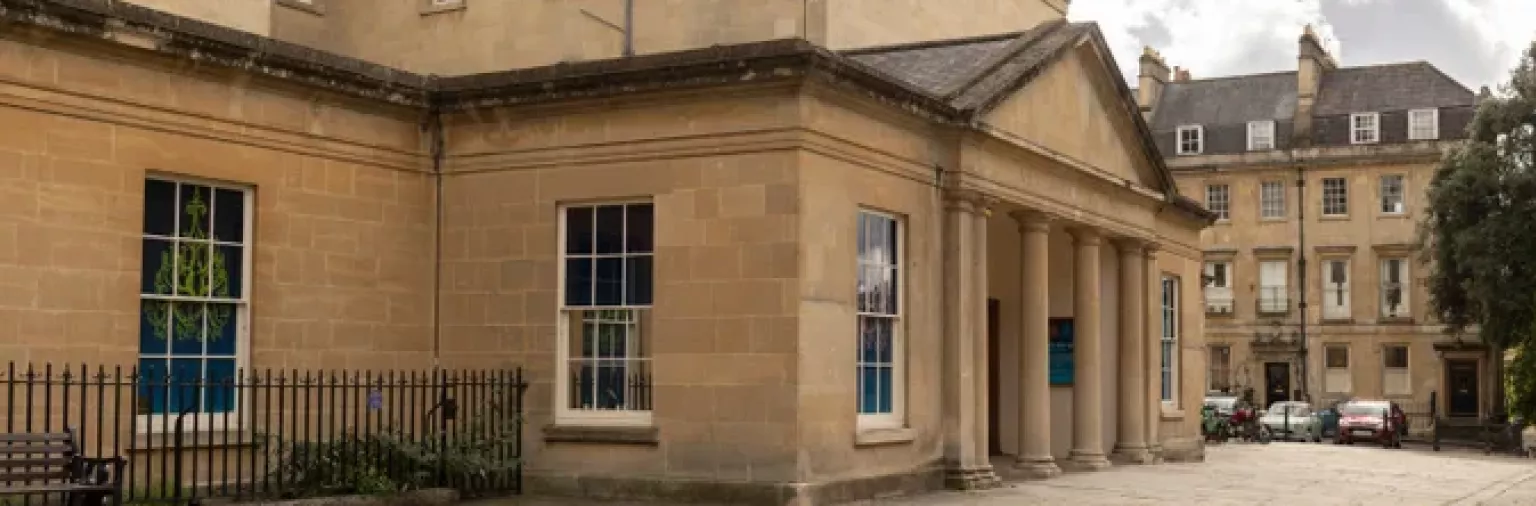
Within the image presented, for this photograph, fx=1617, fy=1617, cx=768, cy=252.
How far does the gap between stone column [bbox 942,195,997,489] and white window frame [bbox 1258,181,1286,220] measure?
4033cm

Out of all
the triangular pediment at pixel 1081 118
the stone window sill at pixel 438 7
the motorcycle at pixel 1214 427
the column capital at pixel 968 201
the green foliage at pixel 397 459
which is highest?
the stone window sill at pixel 438 7

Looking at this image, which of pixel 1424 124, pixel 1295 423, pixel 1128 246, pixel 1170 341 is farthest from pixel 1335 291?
pixel 1128 246

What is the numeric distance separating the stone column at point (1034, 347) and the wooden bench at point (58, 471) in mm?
10563

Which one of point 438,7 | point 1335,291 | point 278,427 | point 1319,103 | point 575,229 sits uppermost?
point 1319,103

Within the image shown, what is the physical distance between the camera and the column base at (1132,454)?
22.4 m

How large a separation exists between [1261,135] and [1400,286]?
692 centimetres

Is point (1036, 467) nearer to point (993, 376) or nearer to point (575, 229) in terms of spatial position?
point (993, 376)

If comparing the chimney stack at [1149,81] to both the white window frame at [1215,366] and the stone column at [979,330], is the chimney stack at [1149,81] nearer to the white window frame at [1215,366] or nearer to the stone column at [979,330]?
the white window frame at [1215,366]

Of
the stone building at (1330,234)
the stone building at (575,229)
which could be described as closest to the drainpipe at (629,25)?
the stone building at (575,229)

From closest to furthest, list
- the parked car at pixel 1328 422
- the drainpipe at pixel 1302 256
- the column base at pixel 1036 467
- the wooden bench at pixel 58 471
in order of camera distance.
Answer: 1. the wooden bench at pixel 58 471
2. the column base at pixel 1036 467
3. the parked car at pixel 1328 422
4. the drainpipe at pixel 1302 256

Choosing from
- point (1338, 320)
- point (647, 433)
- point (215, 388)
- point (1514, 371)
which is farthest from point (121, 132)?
point (1338, 320)

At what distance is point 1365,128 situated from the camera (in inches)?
2106

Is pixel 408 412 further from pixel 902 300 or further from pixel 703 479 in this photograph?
pixel 902 300

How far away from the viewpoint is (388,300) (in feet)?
52.0
